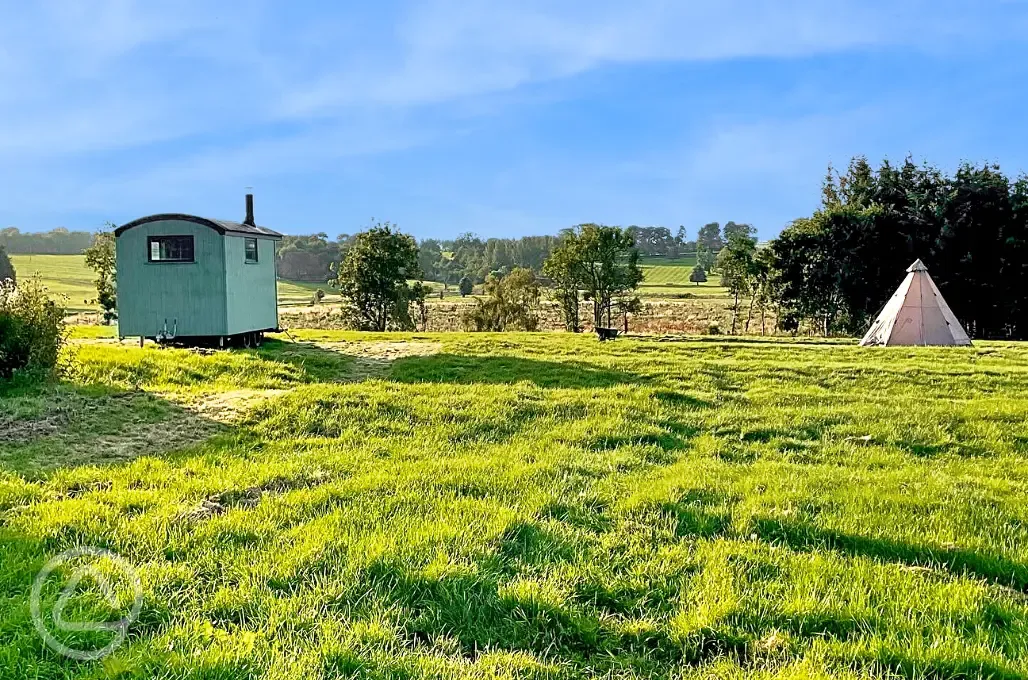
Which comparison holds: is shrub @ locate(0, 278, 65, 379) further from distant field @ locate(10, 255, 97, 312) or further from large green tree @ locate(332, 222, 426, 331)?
distant field @ locate(10, 255, 97, 312)

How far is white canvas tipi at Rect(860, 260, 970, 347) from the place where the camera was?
19.1 m

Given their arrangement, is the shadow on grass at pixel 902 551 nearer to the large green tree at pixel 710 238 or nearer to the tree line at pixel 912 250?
the tree line at pixel 912 250

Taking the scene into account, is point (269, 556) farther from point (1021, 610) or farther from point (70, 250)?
point (70, 250)

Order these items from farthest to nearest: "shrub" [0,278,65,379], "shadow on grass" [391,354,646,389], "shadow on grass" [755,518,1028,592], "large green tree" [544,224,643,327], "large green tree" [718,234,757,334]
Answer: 1. "large green tree" [544,224,643,327]
2. "large green tree" [718,234,757,334]
3. "shadow on grass" [391,354,646,389]
4. "shrub" [0,278,65,379]
5. "shadow on grass" [755,518,1028,592]

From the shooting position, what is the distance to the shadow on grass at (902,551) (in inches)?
154

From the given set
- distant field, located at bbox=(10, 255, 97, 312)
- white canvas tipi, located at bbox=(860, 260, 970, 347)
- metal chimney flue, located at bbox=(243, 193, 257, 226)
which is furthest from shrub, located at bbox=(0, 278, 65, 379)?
distant field, located at bbox=(10, 255, 97, 312)

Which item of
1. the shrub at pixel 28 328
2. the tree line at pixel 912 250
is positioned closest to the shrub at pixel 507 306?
the tree line at pixel 912 250

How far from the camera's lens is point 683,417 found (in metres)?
8.50

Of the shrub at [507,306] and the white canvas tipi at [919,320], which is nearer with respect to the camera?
the white canvas tipi at [919,320]

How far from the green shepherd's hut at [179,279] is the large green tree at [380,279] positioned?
69.8 ft

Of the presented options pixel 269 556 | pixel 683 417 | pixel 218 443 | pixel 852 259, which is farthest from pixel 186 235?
pixel 852 259

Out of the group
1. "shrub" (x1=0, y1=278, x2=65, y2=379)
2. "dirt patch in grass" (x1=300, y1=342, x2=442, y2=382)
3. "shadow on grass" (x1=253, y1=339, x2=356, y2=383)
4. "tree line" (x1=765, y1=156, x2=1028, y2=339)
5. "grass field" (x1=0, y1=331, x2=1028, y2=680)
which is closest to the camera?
"grass field" (x1=0, y1=331, x2=1028, y2=680)

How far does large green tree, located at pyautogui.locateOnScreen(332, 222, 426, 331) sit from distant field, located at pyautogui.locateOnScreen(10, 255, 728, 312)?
1798 centimetres

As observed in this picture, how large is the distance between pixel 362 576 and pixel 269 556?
0.63 m
